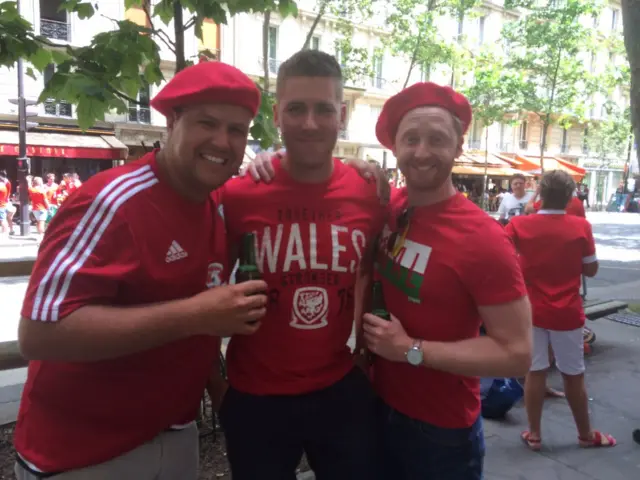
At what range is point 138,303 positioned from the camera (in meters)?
1.64

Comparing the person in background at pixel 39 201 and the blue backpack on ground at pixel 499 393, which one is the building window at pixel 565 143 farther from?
the blue backpack on ground at pixel 499 393

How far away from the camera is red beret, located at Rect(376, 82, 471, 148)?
1962mm

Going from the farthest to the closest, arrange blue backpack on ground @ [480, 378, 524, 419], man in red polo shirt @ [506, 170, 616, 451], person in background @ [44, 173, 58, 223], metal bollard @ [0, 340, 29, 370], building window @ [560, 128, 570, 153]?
1. building window @ [560, 128, 570, 153]
2. person in background @ [44, 173, 58, 223]
3. blue backpack on ground @ [480, 378, 524, 419]
4. man in red polo shirt @ [506, 170, 616, 451]
5. metal bollard @ [0, 340, 29, 370]

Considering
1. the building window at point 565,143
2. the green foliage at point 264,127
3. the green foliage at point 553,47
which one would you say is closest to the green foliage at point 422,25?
the green foliage at point 553,47

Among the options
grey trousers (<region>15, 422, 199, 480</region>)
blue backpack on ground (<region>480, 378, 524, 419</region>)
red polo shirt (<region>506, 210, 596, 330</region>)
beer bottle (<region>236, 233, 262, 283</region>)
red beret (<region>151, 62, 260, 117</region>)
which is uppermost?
red beret (<region>151, 62, 260, 117</region>)

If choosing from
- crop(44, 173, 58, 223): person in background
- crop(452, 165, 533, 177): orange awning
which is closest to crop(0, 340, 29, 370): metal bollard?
crop(44, 173, 58, 223): person in background

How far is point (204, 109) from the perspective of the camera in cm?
173

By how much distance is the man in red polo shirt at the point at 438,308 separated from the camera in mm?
1777

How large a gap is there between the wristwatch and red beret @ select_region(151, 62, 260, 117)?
1.01 m

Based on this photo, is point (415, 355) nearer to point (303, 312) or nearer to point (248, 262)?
point (303, 312)

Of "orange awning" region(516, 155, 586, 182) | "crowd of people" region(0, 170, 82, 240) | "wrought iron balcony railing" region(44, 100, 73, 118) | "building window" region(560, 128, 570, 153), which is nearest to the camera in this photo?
"crowd of people" region(0, 170, 82, 240)

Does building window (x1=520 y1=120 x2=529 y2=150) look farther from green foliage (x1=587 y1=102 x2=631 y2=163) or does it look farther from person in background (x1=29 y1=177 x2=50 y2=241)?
person in background (x1=29 y1=177 x2=50 y2=241)

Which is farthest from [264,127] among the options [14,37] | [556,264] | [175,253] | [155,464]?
[556,264]

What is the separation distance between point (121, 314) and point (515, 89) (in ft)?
91.4
